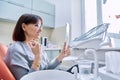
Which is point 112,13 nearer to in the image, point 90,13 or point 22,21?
point 90,13

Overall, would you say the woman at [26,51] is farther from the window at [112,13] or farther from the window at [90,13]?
the window at [90,13]

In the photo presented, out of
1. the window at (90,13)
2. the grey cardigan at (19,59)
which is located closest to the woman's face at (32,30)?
the grey cardigan at (19,59)

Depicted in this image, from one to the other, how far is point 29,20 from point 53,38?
193 cm

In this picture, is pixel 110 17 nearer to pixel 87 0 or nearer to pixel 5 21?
pixel 87 0

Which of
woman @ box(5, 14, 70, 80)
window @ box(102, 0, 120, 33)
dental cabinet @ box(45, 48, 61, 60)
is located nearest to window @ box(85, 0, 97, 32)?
window @ box(102, 0, 120, 33)

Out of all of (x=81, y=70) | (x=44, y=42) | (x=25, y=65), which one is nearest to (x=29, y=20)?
(x=25, y=65)

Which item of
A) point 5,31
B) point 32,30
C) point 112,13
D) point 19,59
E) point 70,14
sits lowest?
point 19,59

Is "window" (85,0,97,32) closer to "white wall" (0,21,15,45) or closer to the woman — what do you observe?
"white wall" (0,21,15,45)

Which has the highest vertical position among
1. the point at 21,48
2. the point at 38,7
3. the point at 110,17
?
the point at 38,7

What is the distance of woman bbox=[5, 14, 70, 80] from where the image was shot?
39.3 inches

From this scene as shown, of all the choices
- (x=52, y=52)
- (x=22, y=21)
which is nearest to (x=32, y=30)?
(x=22, y=21)

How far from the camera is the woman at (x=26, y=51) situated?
1.00 meters

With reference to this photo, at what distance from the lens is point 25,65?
1.06 metres

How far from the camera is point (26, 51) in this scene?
3.81 feet
